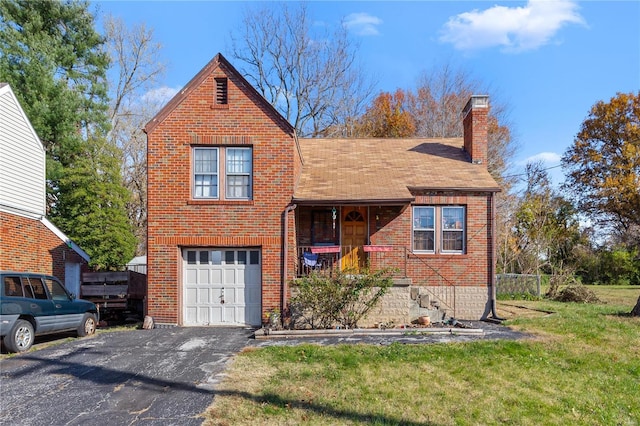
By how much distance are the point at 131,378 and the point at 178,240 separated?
517 cm

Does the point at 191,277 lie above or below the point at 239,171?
below

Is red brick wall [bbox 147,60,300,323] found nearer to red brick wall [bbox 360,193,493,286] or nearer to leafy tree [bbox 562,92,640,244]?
red brick wall [bbox 360,193,493,286]

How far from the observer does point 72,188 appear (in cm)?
1878

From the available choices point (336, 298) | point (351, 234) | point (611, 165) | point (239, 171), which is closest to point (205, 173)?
point (239, 171)

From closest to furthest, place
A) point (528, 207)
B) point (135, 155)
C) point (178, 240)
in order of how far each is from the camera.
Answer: point (178, 240) → point (528, 207) → point (135, 155)

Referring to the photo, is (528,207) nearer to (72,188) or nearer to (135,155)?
(72,188)

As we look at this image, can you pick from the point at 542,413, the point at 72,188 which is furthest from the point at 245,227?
the point at 72,188

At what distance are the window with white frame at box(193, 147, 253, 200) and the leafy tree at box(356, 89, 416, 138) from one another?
67.8 feet

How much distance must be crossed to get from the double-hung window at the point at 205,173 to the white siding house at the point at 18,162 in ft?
22.4

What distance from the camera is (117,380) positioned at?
24.6ft

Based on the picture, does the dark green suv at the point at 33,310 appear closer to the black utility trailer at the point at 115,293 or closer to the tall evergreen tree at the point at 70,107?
the black utility trailer at the point at 115,293

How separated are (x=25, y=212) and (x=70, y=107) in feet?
29.1

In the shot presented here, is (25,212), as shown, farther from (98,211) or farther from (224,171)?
(224,171)

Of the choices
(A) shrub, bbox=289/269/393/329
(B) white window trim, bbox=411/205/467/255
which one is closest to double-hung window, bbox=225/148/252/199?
(A) shrub, bbox=289/269/393/329
